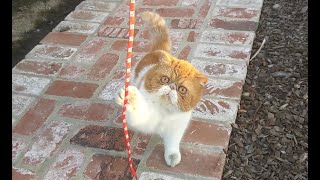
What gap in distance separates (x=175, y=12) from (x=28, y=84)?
1298mm

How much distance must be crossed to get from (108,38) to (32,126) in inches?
38.6

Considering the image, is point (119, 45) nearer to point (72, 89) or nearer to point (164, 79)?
point (72, 89)

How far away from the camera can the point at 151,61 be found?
1.90 meters

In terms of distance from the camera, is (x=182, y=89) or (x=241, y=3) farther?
(x=241, y=3)

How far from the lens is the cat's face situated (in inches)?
65.5

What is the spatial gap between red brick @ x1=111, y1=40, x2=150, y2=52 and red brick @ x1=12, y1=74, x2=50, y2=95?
55cm

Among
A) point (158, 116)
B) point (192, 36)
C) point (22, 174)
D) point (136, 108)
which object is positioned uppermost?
point (136, 108)

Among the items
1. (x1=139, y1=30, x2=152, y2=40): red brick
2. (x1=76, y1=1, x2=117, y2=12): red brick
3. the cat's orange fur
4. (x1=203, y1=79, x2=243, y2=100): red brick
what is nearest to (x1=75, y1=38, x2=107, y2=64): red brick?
(x1=139, y1=30, x2=152, y2=40): red brick

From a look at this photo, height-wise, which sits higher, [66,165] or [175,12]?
[175,12]

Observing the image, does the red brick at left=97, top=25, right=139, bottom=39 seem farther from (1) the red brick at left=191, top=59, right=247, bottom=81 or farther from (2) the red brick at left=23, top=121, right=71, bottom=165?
(2) the red brick at left=23, top=121, right=71, bottom=165

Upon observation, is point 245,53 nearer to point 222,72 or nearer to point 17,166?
point 222,72

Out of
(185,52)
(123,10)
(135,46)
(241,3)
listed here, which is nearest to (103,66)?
(135,46)

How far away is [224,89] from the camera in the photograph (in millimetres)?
2418

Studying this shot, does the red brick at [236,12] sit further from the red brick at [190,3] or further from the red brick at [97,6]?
the red brick at [97,6]
